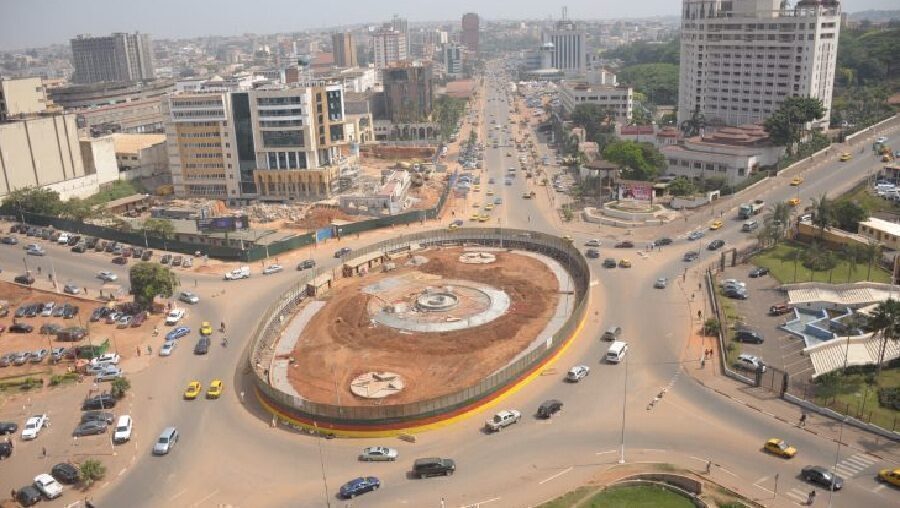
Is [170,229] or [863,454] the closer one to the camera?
[863,454]

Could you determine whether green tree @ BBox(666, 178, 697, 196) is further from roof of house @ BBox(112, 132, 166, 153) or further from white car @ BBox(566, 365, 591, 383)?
roof of house @ BBox(112, 132, 166, 153)

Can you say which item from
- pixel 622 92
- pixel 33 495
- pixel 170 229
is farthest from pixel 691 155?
pixel 33 495

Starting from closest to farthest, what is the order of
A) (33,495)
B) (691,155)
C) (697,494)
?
(697,494), (33,495), (691,155)

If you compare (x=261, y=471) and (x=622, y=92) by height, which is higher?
(x=622, y=92)

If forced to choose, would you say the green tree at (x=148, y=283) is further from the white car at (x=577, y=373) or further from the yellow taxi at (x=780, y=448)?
the yellow taxi at (x=780, y=448)

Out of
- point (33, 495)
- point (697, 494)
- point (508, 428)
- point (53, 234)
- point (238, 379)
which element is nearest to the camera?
point (697, 494)

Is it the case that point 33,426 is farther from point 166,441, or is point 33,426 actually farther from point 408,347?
point 408,347

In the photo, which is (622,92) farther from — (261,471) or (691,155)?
(261,471)
